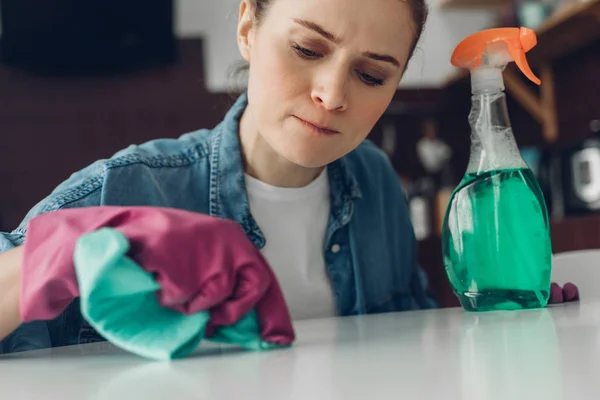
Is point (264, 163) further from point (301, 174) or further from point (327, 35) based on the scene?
point (327, 35)

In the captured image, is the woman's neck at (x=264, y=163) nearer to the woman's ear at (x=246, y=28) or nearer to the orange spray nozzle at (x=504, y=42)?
the woman's ear at (x=246, y=28)

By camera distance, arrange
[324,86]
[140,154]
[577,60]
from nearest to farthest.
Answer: [324,86] < [140,154] < [577,60]

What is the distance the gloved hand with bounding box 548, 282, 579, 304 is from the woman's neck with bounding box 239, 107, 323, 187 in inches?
15.3

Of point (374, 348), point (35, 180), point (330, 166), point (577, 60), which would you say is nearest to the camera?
point (374, 348)

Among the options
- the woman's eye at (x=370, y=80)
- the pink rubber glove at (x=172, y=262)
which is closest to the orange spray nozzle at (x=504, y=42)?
the woman's eye at (x=370, y=80)

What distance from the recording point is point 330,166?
1.16 metres

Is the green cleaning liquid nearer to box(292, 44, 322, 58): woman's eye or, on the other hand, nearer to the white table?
the white table

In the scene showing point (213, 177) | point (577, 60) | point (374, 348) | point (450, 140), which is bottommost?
point (374, 348)

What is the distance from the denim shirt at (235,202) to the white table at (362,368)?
0.18m

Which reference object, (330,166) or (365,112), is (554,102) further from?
(365,112)

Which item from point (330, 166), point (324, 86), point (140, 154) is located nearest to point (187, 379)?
point (324, 86)

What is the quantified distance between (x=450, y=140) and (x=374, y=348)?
2.57 m

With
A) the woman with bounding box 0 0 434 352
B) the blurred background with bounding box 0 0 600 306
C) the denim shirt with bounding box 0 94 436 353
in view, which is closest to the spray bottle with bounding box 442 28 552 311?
the woman with bounding box 0 0 434 352

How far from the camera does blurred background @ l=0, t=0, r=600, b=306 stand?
261cm
